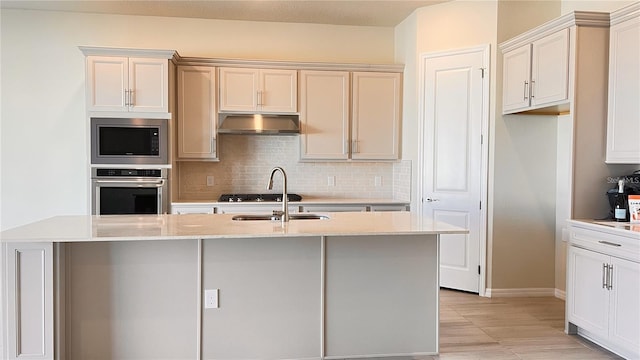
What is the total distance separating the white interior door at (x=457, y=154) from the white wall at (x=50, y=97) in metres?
2.47

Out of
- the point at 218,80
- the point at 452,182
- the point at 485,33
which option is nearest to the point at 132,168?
the point at 218,80

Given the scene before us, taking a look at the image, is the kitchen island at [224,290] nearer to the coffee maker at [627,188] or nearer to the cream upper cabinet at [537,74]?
the coffee maker at [627,188]

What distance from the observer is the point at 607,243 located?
3.10 metres

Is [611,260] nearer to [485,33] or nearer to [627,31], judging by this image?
[627,31]

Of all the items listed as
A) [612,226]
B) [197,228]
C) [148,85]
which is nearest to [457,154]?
[612,226]

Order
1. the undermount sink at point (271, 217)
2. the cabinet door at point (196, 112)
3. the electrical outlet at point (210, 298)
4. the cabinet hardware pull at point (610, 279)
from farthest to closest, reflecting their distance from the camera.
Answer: the cabinet door at point (196, 112) → the undermount sink at point (271, 217) → the cabinet hardware pull at point (610, 279) → the electrical outlet at point (210, 298)

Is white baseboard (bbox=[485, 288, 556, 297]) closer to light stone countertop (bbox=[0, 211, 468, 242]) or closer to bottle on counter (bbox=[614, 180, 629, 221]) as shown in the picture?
bottle on counter (bbox=[614, 180, 629, 221])

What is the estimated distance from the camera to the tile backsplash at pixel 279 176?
16.9 feet

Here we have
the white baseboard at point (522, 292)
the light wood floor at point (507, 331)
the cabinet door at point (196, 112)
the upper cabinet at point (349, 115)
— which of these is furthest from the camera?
the upper cabinet at point (349, 115)

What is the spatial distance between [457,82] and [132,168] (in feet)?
10.6

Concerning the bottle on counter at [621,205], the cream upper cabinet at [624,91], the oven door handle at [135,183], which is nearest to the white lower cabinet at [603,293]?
the bottle on counter at [621,205]

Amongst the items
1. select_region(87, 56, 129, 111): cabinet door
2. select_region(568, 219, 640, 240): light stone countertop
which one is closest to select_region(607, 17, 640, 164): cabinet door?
select_region(568, 219, 640, 240): light stone countertop

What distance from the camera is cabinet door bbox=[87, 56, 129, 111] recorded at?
4.34 m

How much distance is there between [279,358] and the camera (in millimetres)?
2920
